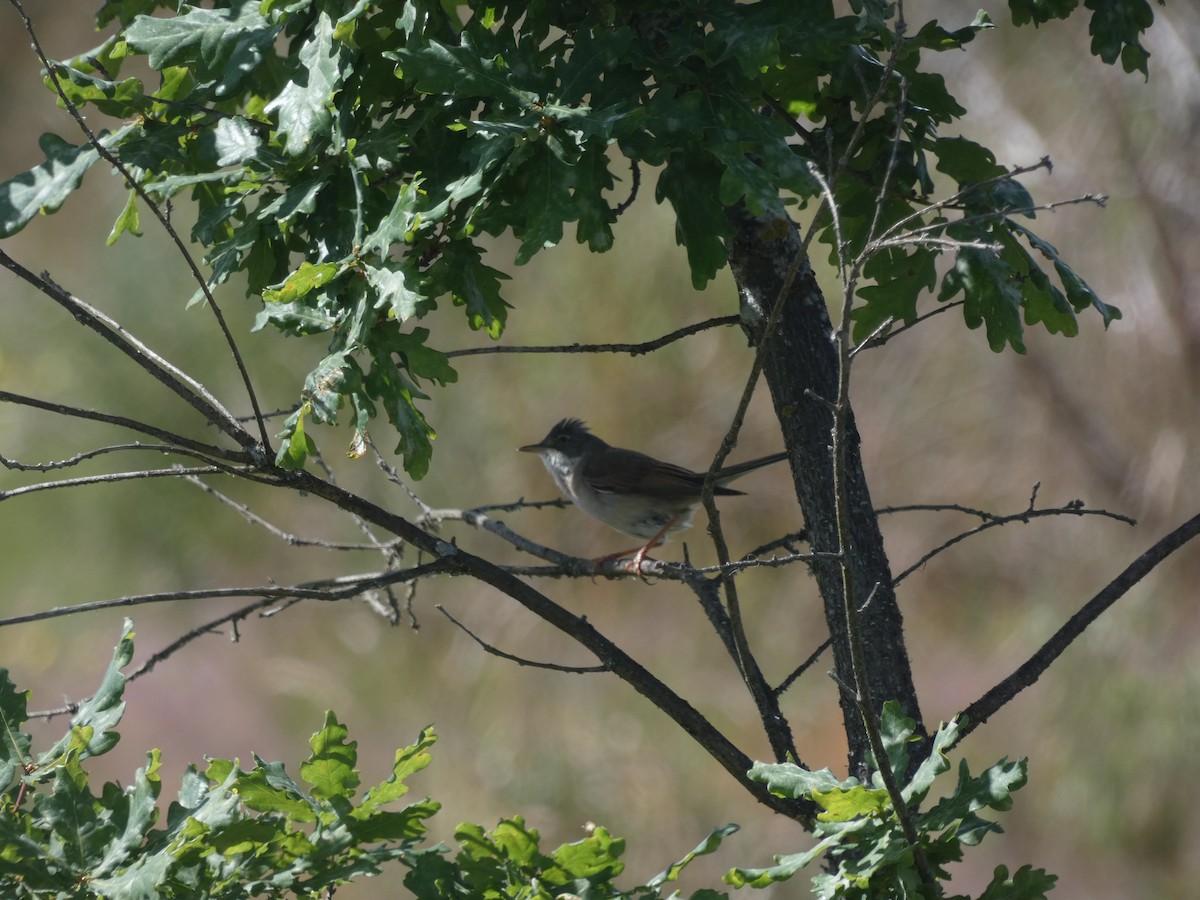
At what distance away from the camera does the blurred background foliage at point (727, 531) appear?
795 cm

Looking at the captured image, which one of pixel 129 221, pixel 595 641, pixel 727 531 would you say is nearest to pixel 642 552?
pixel 595 641

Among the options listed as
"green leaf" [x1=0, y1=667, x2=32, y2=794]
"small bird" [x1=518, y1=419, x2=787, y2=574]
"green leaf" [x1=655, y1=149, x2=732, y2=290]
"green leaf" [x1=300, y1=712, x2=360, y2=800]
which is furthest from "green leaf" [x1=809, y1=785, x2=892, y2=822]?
"small bird" [x1=518, y1=419, x2=787, y2=574]

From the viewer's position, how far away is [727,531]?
30.5 feet

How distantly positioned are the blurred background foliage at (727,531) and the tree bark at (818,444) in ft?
18.3

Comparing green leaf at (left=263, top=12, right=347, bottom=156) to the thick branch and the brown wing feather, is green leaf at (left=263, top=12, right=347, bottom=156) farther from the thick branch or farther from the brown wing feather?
the brown wing feather

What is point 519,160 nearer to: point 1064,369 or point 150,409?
point 1064,369

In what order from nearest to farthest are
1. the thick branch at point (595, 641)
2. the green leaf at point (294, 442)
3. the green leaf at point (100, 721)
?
the green leaf at point (100, 721)
the green leaf at point (294, 442)
the thick branch at point (595, 641)

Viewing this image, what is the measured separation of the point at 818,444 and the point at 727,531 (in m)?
6.75

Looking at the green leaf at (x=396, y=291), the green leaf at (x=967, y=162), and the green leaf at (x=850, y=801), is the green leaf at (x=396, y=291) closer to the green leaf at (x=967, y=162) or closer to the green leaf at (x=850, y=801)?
the green leaf at (x=850, y=801)

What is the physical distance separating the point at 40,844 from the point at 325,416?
0.80 meters

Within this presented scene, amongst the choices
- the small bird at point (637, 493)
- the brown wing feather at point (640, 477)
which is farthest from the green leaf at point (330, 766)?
the brown wing feather at point (640, 477)

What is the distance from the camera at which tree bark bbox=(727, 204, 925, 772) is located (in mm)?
2561

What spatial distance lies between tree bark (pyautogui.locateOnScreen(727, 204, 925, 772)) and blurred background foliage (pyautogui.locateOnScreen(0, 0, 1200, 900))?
5574 millimetres

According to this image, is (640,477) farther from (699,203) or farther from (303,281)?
(303,281)
